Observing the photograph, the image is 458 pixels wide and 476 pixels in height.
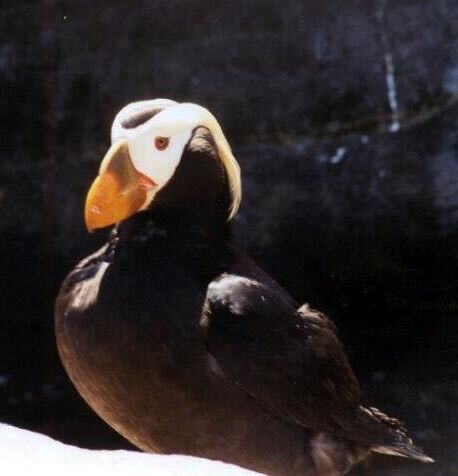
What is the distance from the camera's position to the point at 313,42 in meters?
5.80

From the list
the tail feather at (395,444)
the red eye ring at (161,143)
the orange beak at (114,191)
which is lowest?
the tail feather at (395,444)

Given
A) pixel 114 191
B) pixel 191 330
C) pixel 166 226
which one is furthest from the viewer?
pixel 166 226

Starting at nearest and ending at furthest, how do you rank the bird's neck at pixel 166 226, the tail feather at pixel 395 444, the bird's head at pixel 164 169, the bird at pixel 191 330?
the bird at pixel 191 330 → the bird's head at pixel 164 169 → the bird's neck at pixel 166 226 → the tail feather at pixel 395 444

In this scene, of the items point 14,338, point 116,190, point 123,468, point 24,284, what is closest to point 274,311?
point 116,190

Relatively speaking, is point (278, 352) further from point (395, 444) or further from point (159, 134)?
point (159, 134)

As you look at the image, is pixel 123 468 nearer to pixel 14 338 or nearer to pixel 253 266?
pixel 253 266

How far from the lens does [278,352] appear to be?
3.00 m

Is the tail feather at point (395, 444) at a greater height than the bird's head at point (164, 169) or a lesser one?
lesser

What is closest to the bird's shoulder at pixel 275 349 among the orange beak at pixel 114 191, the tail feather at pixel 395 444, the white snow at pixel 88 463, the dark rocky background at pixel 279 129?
the tail feather at pixel 395 444

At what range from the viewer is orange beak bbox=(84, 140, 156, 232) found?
292 centimetres

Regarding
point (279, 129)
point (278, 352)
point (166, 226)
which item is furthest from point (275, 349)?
point (279, 129)

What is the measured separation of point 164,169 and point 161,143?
65mm

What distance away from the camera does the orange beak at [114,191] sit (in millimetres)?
2916

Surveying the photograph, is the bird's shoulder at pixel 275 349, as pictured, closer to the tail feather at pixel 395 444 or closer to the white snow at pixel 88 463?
the tail feather at pixel 395 444
